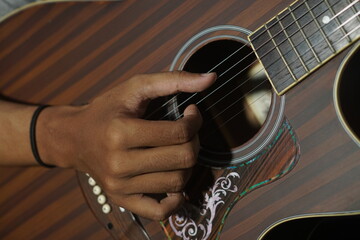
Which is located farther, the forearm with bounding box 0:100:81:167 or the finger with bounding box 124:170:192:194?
the forearm with bounding box 0:100:81:167

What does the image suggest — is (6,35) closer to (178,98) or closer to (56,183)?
(56,183)

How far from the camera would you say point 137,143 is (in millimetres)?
710

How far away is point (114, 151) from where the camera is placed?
0.73m

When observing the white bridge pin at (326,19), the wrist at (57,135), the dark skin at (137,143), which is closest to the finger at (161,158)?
the dark skin at (137,143)

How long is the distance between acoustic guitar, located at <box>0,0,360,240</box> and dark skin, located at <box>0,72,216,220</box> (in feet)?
0.34

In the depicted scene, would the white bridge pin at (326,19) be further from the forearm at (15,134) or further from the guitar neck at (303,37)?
the forearm at (15,134)

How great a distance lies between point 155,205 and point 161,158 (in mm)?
121

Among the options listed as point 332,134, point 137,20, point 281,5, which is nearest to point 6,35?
point 137,20

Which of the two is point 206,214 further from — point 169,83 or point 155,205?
point 169,83

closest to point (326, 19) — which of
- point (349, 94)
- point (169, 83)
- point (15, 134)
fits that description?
point (349, 94)

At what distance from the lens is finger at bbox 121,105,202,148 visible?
693mm

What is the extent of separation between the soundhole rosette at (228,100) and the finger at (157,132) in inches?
5.9

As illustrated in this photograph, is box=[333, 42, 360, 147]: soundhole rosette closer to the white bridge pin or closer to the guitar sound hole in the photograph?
the white bridge pin

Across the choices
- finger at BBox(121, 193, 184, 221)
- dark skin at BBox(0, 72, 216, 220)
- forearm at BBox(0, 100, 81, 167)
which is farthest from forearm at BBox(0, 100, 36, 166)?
finger at BBox(121, 193, 184, 221)
